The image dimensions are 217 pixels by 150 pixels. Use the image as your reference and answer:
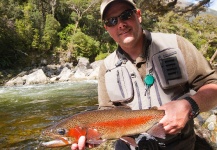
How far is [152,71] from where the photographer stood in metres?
2.29

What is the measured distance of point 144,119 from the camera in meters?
1.97

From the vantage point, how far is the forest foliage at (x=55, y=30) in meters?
26.9

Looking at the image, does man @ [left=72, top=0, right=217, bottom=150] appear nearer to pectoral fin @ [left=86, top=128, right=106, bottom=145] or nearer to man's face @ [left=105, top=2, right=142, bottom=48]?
man's face @ [left=105, top=2, right=142, bottom=48]

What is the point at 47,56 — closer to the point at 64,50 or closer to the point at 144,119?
the point at 64,50

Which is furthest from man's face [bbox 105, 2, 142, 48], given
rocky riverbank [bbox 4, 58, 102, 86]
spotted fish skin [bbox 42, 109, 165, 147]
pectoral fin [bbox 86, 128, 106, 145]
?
rocky riverbank [bbox 4, 58, 102, 86]

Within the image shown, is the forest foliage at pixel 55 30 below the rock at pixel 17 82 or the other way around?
the other way around

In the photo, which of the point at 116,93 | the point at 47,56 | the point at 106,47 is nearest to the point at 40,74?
the point at 47,56

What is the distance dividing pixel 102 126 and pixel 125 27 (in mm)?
919

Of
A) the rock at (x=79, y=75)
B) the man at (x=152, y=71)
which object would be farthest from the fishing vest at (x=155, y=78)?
the rock at (x=79, y=75)

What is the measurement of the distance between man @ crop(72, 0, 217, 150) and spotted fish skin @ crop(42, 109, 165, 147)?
0.12 meters

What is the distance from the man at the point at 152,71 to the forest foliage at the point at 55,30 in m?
19.6

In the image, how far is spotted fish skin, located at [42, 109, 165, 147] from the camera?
1.98 meters

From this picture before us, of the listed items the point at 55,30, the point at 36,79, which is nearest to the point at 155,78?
the point at 36,79

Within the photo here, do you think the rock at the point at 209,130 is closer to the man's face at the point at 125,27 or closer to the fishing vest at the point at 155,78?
the fishing vest at the point at 155,78
